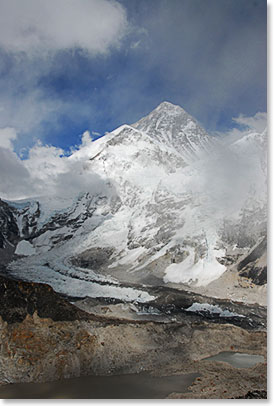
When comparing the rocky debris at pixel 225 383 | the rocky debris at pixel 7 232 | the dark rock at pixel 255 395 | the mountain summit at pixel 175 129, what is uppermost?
the mountain summit at pixel 175 129

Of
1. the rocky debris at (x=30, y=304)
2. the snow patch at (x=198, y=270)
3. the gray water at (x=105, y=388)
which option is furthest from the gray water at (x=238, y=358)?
the snow patch at (x=198, y=270)

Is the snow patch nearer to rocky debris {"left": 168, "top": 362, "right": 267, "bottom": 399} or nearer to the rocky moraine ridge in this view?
the rocky moraine ridge

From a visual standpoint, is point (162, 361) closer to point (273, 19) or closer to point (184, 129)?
point (273, 19)

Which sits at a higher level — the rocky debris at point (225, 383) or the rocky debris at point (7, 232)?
the rocky debris at point (7, 232)

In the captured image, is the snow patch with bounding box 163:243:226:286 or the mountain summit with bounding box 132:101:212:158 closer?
the snow patch with bounding box 163:243:226:286

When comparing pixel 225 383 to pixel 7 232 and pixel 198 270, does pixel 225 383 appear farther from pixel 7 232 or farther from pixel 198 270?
pixel 7 232

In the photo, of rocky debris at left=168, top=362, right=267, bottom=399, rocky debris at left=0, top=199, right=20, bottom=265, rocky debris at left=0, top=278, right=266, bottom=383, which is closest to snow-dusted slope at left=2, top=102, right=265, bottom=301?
rocky debris at left=0, top=199, right=20, bottom=265

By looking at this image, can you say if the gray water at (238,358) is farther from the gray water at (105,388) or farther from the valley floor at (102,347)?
the gray water at (105,388)

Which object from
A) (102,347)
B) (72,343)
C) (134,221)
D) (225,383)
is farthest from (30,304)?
(134,221)
